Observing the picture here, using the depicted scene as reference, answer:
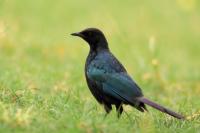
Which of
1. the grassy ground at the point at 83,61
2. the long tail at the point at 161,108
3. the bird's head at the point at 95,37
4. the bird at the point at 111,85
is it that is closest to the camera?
the grassy ground at the point at 83,61

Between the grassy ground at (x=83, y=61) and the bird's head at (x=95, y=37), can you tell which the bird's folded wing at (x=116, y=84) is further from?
the bird's head at (x=95, y=37)

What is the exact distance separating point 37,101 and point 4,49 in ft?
19.5

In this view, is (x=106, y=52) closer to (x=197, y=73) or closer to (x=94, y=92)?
(x=94, y=92)

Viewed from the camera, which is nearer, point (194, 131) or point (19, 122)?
point (19, 122)

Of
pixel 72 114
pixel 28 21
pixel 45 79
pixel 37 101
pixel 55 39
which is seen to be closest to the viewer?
pixel 72 114

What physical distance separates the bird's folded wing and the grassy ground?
0.86 feet

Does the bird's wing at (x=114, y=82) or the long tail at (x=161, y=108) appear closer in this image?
the long tail at (x=161, y=108)

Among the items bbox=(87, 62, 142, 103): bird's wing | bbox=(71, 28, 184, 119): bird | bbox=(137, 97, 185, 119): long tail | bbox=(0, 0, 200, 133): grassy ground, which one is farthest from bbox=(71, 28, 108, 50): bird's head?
bbox=(137, 97, 185, 119): long tail

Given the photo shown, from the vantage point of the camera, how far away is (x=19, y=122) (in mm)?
7285

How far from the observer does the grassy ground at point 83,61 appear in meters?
7.80

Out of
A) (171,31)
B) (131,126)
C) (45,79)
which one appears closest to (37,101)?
(131,126)

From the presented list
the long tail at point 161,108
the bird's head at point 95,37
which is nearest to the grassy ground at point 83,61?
the long tail at point 161,108

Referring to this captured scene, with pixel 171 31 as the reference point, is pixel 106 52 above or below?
above

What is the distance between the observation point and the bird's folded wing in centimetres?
845
